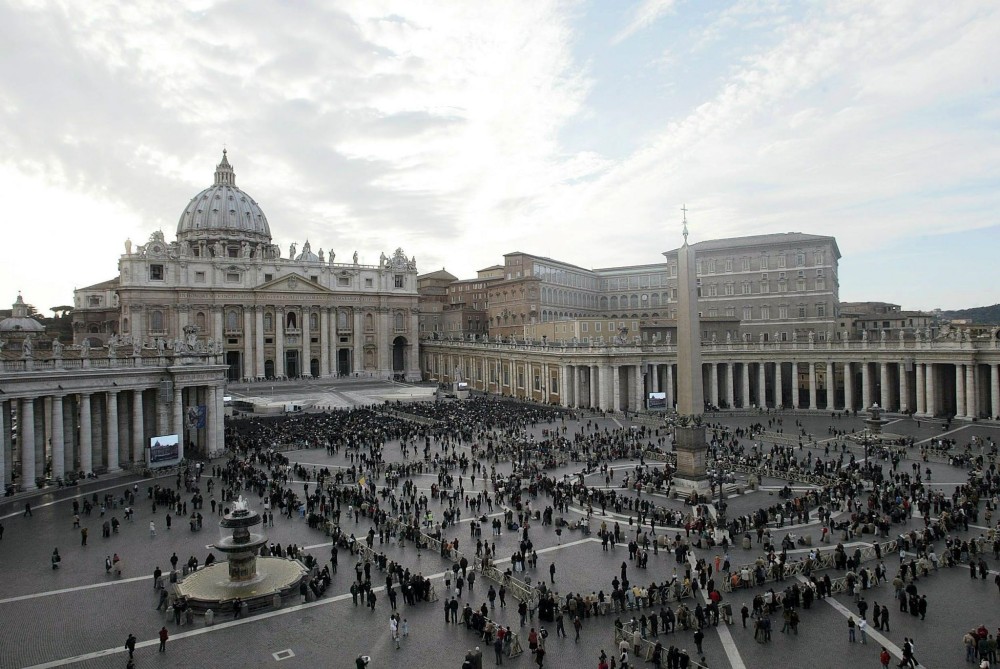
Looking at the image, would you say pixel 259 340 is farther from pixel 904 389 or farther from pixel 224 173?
pixel 904 389

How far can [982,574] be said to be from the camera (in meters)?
18.5

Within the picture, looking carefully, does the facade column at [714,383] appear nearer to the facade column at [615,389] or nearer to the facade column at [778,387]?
the facade column at [778,387]

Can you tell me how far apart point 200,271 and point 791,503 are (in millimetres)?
76491

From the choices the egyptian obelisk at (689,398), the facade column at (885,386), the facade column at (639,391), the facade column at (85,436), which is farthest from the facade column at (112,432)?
the facade column at (885,386)

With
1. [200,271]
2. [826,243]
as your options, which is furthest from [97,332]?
[826,243]

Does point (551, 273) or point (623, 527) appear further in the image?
point (551, 273)

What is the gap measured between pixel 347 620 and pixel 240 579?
13.3ft

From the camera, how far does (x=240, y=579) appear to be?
19.0 meters

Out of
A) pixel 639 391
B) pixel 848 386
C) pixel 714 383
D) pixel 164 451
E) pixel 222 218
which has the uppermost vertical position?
pixel 222 218

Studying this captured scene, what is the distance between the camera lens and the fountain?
1784cm

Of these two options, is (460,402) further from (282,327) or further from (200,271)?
(200,271)

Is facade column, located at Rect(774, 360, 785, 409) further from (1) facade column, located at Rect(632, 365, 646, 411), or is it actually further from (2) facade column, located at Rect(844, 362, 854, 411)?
(1) facade column, located at Rect(632, 365, 646, 411)

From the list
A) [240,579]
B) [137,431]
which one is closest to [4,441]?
[137,431]

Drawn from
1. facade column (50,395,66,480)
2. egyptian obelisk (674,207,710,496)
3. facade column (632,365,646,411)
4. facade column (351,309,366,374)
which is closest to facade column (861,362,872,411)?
facade column (632,365,646,411)
